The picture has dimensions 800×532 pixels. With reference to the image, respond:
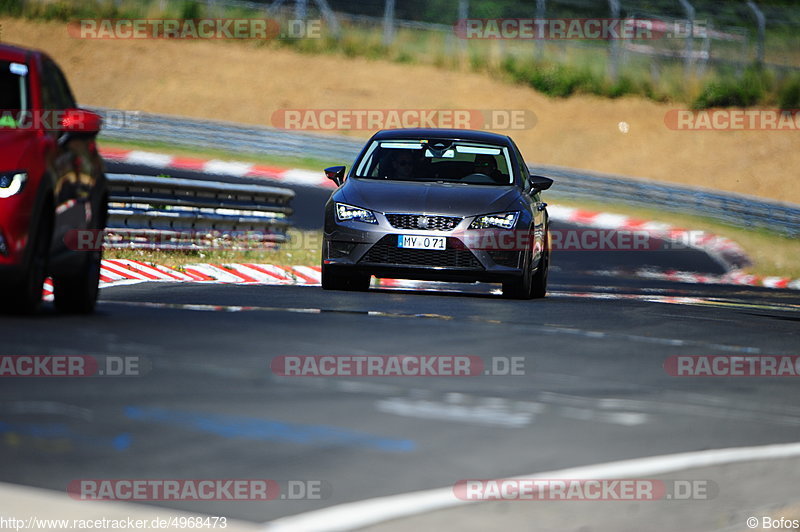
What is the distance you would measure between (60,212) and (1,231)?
0.80 meters

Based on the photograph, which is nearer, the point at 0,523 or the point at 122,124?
the point at 0,523

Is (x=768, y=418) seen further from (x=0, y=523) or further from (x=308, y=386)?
(x=0, y=523)

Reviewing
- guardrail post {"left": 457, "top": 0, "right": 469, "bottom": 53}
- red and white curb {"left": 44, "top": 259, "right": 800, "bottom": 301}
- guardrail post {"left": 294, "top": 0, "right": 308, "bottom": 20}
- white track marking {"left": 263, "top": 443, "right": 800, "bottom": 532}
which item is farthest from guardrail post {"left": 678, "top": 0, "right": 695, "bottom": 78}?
white track marking {"left": 263, "top": 443, "right": 800, "bottom": 532}

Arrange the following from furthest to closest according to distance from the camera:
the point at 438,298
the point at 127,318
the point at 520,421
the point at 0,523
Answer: the point at 438,298 → the point at 127,318 → the point at 520,421 → the point at 0,523

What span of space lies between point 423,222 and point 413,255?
30 centimetres

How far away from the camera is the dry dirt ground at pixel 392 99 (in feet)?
139

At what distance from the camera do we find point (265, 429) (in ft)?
21.5

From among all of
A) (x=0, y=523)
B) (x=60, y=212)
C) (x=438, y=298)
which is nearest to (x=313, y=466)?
(x=0, y=523)

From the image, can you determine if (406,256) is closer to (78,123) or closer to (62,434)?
(78,123)

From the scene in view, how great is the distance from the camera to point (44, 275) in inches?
381

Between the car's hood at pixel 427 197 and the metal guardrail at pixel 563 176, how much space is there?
17348 mm

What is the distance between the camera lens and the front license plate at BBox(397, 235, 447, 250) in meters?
13.7

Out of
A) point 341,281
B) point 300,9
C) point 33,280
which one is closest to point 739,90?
point 300,9

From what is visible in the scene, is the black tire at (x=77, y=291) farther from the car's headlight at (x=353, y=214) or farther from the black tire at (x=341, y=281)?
the black tire at (x=341, y=281)
